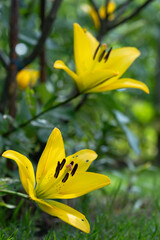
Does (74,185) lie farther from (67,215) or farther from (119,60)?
(119,60)

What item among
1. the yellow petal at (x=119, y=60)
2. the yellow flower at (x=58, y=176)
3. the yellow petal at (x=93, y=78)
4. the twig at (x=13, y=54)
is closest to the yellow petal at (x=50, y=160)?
the yellow flower at (x=58, y=176)

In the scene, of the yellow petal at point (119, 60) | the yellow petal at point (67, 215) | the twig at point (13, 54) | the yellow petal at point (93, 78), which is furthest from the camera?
the twig at point (13, 54)

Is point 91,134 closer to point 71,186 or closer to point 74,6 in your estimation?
point 71,186

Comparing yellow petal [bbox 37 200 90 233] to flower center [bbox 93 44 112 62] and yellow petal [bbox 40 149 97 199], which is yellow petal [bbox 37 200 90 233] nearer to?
yellow petal [bbox 40 149 97 199]

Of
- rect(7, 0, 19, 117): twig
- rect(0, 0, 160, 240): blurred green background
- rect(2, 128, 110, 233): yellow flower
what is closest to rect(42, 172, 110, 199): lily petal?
rect(2, 128, 110, 233): yellow flower

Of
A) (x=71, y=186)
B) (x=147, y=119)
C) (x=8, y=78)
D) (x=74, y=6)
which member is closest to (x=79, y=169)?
(x=71, y=186)

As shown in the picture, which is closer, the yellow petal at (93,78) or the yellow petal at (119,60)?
the yellow petal at (93,78)

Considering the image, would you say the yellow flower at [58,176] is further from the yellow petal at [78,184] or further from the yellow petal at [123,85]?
the yellow petal at [123,85]
